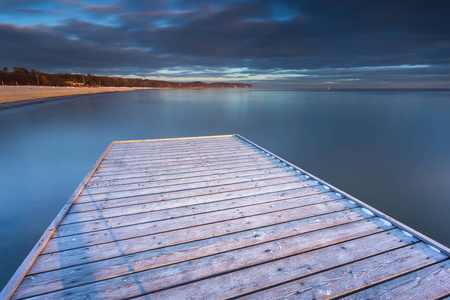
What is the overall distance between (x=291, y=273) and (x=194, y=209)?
1412mm

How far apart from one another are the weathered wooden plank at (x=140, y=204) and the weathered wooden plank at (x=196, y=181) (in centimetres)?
34

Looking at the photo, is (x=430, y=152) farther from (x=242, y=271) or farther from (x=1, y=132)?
(x=1, y=132)

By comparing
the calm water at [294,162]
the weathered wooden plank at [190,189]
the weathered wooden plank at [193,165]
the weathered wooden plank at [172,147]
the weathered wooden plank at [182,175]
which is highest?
the weathered wooden plank at [172,147]

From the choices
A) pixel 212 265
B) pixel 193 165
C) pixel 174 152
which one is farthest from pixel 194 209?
pixel 174 152

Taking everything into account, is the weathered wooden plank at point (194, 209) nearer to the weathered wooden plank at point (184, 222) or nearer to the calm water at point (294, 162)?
the weathered wooden plank at point (184, 222)

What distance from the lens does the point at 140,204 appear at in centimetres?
286

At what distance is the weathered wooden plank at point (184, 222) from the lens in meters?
2.14

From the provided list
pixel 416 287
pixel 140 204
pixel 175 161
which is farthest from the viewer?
pixel 175 161

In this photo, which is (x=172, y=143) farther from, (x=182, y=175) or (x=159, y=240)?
(x=159, y=240)

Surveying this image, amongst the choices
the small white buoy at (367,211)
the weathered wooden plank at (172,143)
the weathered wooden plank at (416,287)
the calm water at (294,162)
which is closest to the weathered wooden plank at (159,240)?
the small white buoy at (367,211)

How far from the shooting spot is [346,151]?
346 inches

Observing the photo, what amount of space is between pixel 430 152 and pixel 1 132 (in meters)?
21.5

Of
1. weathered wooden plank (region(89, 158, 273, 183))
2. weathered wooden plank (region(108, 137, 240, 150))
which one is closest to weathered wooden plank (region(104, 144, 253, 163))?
weathered wooden plank (region(108, 137, 240, 150))

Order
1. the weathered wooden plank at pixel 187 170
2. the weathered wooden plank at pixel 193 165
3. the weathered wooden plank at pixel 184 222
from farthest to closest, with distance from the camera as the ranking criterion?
the weathered wooden plank at pixel 193 165, the weathered wooden plank at pixel 187 170, the weathered wooden plank at pixel 184 222
